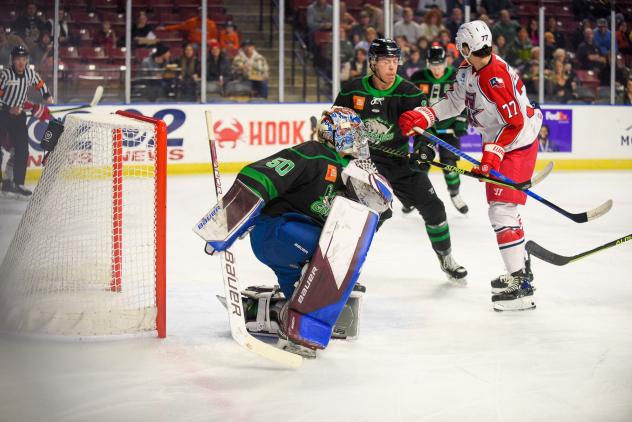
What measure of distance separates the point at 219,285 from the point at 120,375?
1589 millimetres

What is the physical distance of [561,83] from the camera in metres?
10.6

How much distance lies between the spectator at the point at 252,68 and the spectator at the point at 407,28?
1.45 meters

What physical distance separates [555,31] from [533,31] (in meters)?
0.24

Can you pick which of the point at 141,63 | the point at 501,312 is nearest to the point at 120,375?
the point at 501,312

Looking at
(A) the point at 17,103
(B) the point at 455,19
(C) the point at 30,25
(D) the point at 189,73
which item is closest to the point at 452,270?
(A) the point at 17,103

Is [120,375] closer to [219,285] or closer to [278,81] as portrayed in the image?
[219,285]

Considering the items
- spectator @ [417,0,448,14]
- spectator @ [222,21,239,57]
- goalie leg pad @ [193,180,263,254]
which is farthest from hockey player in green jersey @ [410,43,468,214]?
goalie leg pad @ [193,180,263,254]

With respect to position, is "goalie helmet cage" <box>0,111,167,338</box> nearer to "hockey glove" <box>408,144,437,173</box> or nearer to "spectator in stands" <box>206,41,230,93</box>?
"hockey glove" <box>408,144,437,173</box>

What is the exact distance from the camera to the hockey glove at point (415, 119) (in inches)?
176

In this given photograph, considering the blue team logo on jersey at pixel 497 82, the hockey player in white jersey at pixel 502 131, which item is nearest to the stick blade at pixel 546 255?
the hockey player in white jersey at pixel 502 131

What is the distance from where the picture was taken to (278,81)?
386 inches

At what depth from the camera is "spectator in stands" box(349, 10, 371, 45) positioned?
10.3 metres

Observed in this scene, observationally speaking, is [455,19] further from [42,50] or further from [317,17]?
[42,50]

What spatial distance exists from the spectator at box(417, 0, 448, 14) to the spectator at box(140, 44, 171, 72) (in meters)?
2.81
